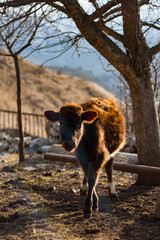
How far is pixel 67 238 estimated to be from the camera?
137 inches

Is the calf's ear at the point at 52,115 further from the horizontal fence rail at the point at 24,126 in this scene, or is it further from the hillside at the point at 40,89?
the hillside at the point at 40,89

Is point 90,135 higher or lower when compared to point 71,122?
lower

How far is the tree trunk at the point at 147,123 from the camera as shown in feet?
18.6

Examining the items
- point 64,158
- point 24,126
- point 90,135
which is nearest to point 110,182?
point 90,135

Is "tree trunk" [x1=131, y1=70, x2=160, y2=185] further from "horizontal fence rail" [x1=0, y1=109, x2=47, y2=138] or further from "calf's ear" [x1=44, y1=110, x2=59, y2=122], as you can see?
"horizontal fence rail" [x1=0, y1=109, x2=47, y2=138]

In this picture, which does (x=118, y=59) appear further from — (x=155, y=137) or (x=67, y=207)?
(x=67, y=207)

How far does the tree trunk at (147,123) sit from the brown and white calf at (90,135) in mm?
646

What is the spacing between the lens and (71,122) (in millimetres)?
3895

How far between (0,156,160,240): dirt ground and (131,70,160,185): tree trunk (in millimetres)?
582

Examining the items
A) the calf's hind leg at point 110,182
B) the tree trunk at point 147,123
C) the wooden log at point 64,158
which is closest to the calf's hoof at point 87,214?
the calf's hind leg at point 110,182

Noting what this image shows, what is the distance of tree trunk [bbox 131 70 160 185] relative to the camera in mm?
5656

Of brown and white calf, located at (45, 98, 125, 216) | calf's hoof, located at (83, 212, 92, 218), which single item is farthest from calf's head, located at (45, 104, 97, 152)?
calf's hoof, located at (83, 212, 92, 218)

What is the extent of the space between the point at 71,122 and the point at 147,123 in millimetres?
2320

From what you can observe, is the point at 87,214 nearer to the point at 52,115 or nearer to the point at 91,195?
the point at 91,195
